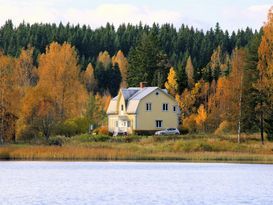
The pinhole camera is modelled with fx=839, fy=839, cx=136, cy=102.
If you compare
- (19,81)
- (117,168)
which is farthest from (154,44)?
(117,168)

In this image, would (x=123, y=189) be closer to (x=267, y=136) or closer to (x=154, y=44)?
(x=267, y=136)

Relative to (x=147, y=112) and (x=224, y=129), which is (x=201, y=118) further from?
(x=224, y=129)

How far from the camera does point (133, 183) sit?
46688mm

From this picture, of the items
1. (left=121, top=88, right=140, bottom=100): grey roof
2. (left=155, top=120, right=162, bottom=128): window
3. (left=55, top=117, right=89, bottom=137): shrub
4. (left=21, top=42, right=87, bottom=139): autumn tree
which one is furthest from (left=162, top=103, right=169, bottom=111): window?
(left=55, top=117, right=89, bottom=137): shrub

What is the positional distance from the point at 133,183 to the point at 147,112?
1851 inches

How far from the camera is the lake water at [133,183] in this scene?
3841 centimetres

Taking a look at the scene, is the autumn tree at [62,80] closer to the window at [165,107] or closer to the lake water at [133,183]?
the window at [165,107]

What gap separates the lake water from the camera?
3841cm

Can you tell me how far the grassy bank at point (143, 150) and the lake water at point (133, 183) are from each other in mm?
2535

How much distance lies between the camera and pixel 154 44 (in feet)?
420

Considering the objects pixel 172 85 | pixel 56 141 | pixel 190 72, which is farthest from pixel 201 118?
pixel 190 72

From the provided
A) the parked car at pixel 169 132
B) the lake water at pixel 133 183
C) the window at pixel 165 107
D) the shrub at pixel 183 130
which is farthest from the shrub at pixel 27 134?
the window at pixel 165 107

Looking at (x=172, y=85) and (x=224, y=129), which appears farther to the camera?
(x=172, y=85)

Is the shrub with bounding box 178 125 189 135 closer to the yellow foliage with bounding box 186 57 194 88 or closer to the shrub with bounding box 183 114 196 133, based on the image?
the shrub with bounding box 183 114 196 133
